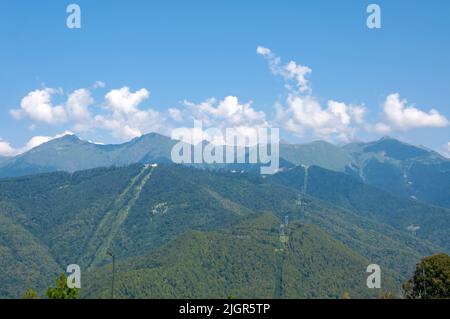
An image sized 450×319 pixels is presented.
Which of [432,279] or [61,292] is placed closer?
[61,292]

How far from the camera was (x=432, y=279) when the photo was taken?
78.4 m

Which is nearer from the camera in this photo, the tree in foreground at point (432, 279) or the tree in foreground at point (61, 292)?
the tree in foreground at point (61, 292)

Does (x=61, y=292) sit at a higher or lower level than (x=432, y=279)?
lower

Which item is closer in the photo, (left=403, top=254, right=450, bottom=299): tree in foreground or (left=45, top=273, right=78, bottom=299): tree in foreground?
(left=45, top=273, right=78, bottom=299): tree in foreground

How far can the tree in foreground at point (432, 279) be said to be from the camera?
251 ft

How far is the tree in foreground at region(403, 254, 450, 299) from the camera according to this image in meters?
76.5
